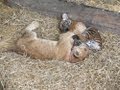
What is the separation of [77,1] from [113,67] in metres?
1.40

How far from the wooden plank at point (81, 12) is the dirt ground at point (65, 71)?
18cm

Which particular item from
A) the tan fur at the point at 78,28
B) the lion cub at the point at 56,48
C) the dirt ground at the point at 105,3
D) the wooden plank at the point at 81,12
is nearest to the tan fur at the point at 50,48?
the lion cub at the point at 56,48

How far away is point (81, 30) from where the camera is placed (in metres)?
6.84

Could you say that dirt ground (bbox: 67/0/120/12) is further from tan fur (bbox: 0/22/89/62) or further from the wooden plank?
tan fur (bbox: 0/22/89/62)

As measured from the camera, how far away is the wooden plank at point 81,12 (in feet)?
22.6

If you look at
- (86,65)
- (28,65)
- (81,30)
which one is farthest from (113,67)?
(28,65)

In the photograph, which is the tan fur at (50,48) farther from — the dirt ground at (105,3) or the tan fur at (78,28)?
the dirt ground at (105,3)

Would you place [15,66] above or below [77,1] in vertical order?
below

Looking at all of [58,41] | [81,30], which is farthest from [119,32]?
[58,41]

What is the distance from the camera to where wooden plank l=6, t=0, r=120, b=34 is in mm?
6875

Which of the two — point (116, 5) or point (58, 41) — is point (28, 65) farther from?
point (116, 5)

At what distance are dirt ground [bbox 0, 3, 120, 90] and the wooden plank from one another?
180 millimetres

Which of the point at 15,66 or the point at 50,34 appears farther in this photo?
the point at 50,34

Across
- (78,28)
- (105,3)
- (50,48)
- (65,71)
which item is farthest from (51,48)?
(105,3)
